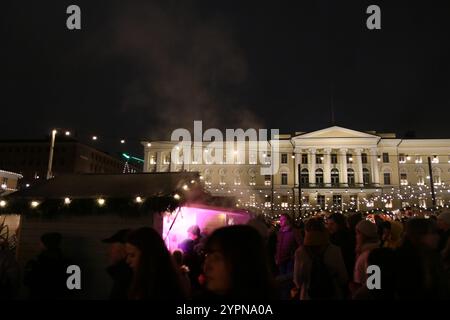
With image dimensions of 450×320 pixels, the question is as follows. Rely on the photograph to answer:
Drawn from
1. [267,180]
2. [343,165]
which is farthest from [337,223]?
[343,165]

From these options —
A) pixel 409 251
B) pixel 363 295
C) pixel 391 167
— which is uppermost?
pixel 391 167

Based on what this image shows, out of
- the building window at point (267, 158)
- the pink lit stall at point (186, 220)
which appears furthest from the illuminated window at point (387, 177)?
the pink lit stall at point (186, 220)

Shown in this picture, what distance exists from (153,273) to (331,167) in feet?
173

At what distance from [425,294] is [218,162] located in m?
50.8

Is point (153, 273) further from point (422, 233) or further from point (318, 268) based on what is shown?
point (422, 233)

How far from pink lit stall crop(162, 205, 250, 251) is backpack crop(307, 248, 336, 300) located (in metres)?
3.84

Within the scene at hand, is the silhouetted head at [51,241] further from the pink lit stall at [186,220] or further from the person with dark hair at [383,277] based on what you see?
the person with dark hair at [383,277]

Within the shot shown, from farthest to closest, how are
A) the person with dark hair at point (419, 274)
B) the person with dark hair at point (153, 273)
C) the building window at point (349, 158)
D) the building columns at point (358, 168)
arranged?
the building window at point (349, 158), the building columns at point (358, 168), the person with dark hair at point (419, 274), the person with dark hair at point (153, 273)

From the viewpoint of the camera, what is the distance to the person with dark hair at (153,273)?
2201mm

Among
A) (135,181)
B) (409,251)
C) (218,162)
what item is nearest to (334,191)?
(218,162)

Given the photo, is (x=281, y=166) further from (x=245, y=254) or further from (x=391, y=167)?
(x=245, y=254)

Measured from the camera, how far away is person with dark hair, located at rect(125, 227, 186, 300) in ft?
7.22

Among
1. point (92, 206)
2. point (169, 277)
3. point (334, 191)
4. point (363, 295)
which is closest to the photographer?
point (169, 277)

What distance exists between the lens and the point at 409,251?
2.62 m
